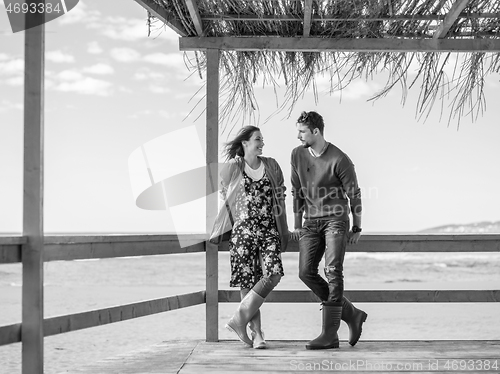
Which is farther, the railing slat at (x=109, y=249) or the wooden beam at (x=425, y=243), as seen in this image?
the wooden beam at (x=425, y=243)

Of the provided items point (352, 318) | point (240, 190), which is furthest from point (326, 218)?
point (352, 318)

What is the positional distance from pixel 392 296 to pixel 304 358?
927 mm

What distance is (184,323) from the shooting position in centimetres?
939

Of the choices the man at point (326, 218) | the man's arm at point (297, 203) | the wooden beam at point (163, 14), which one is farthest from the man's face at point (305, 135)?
the wooden beam at point (163, 14)

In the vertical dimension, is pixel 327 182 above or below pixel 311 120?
below

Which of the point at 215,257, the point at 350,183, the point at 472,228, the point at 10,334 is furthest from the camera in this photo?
the point at 472,228

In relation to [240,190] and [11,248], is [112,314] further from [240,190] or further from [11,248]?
[240,190]

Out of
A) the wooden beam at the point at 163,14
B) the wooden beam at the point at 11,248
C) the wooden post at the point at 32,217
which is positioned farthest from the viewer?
the wooden beam at the point at 163,14

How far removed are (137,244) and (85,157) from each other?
21147 millimetres

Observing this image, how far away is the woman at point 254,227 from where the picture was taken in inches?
147

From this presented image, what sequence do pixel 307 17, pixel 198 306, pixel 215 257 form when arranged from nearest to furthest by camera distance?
pixel 307 17 → pixel 215 257 → pixel 198 306

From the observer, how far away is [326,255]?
3.78 metres

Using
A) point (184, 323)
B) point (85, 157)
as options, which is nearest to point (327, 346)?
point (184, 323)

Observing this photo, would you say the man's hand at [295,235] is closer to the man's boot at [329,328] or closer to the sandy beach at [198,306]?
the man's boot at [329,328]
